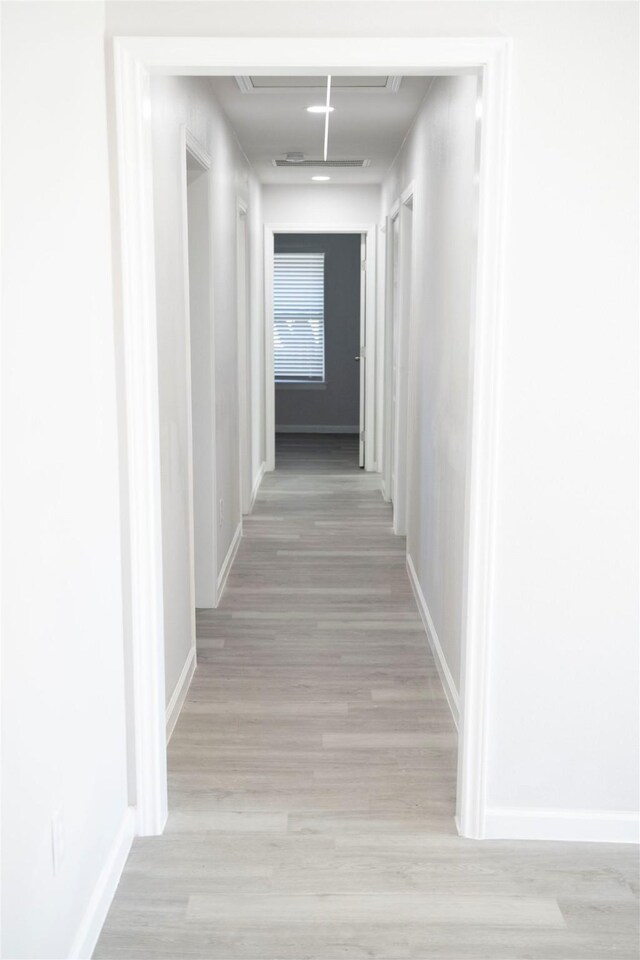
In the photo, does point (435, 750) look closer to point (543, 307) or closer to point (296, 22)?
point (543, 307)

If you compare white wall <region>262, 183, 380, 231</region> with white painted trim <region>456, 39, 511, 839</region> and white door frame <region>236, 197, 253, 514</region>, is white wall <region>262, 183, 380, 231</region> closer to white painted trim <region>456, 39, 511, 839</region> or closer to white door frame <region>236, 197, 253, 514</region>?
white door frame <region>236, 197, 253, 514</region>

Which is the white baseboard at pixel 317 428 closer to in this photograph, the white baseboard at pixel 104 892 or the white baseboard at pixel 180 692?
the white baseboard at pixel 180 692

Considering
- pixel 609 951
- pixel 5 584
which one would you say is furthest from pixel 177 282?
pixel 609 951

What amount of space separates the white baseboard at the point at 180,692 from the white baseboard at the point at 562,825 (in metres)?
1.23

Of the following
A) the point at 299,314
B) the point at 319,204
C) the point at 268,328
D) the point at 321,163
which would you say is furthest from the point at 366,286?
A: the point at 299,314

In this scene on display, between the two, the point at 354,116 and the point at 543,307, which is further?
the point at 354,116

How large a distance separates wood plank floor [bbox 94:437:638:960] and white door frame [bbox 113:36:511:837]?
0.19 meters

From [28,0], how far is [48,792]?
61.9 inches

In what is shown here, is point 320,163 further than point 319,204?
No

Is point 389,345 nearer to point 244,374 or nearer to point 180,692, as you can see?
point 244,374

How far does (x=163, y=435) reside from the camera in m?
3.33

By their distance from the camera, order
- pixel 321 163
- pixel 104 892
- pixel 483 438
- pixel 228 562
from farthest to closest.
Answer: pixel 321 163, pixel 228 562, pixel 483 438, pixel 104 892

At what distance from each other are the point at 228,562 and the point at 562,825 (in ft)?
10.0

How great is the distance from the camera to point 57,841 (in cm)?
202
